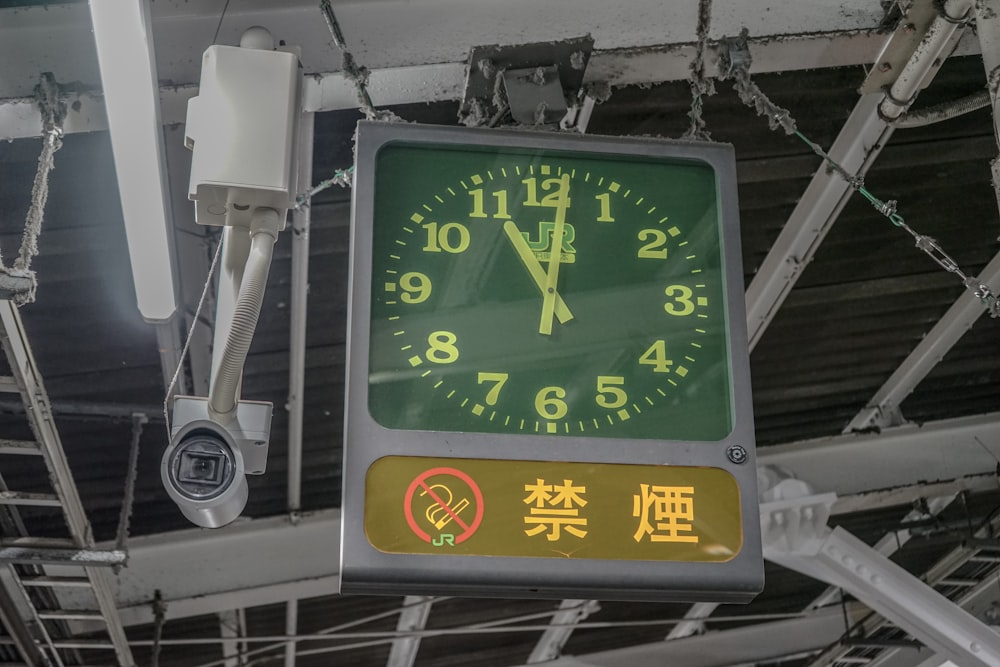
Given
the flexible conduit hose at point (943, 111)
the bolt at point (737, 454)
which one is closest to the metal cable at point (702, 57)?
the flexible conduit hose at point (943, 111)

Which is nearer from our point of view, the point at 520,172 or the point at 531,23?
the point at 520,172

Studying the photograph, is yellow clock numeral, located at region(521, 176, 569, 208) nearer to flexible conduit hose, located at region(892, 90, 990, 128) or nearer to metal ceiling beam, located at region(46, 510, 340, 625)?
flexible conduit hose, located at region(892, 90, 990, 128)

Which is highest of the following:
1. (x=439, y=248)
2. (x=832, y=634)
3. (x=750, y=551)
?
(x=832, y=634)

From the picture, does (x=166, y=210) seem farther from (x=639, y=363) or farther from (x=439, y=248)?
(x=639, y=363)

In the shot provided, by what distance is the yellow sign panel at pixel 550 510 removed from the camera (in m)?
2.56

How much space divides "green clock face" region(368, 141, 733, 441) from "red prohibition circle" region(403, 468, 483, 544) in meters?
0.13

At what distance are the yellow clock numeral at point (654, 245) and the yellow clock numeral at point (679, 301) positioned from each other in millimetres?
98

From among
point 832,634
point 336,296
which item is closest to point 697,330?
point 336,296

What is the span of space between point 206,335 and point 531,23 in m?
2.29

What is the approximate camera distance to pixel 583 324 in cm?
289

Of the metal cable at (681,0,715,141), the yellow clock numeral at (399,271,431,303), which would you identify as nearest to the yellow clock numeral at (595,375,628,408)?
the yellow clock numeral at (399,271,431,303)

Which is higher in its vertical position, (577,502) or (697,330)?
(697,330)

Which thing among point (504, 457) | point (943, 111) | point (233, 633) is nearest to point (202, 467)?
point (504, 457)

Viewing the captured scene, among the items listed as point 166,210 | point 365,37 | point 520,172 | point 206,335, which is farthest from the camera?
point 206,335
